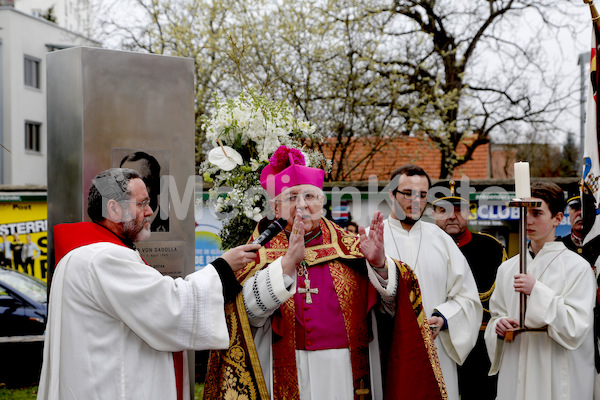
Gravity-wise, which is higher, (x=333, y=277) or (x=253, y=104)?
(x=253, y=104)

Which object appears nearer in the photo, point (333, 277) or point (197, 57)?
point (333, 277)

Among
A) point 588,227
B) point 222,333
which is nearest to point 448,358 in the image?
point 588,227

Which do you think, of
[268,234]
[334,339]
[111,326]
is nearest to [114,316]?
[111,326]

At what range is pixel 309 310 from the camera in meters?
3.61

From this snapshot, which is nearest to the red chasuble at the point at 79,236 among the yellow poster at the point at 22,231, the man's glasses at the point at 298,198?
the man's glasses at the point at 298,198

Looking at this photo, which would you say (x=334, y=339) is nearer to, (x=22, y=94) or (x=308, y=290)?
(x=308, y=290)

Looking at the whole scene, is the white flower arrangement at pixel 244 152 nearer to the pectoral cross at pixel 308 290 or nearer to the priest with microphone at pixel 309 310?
the priest with microphone at pixel 309 310

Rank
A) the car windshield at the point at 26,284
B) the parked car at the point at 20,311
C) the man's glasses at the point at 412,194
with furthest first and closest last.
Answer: the car windshield at the point at 26,284
the parked car at the point at 20,311
the man's glasses at the point at 412,194

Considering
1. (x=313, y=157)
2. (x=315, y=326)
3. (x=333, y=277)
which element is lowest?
(x=315, y=326)

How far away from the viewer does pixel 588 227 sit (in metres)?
4.46

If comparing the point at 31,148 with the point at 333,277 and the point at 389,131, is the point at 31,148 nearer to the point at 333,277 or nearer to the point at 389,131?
the point at 389,131

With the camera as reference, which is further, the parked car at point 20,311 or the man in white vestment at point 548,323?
the parked car at point 20,311

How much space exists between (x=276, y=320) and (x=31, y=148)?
29.1 metres

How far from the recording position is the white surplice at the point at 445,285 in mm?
4562
